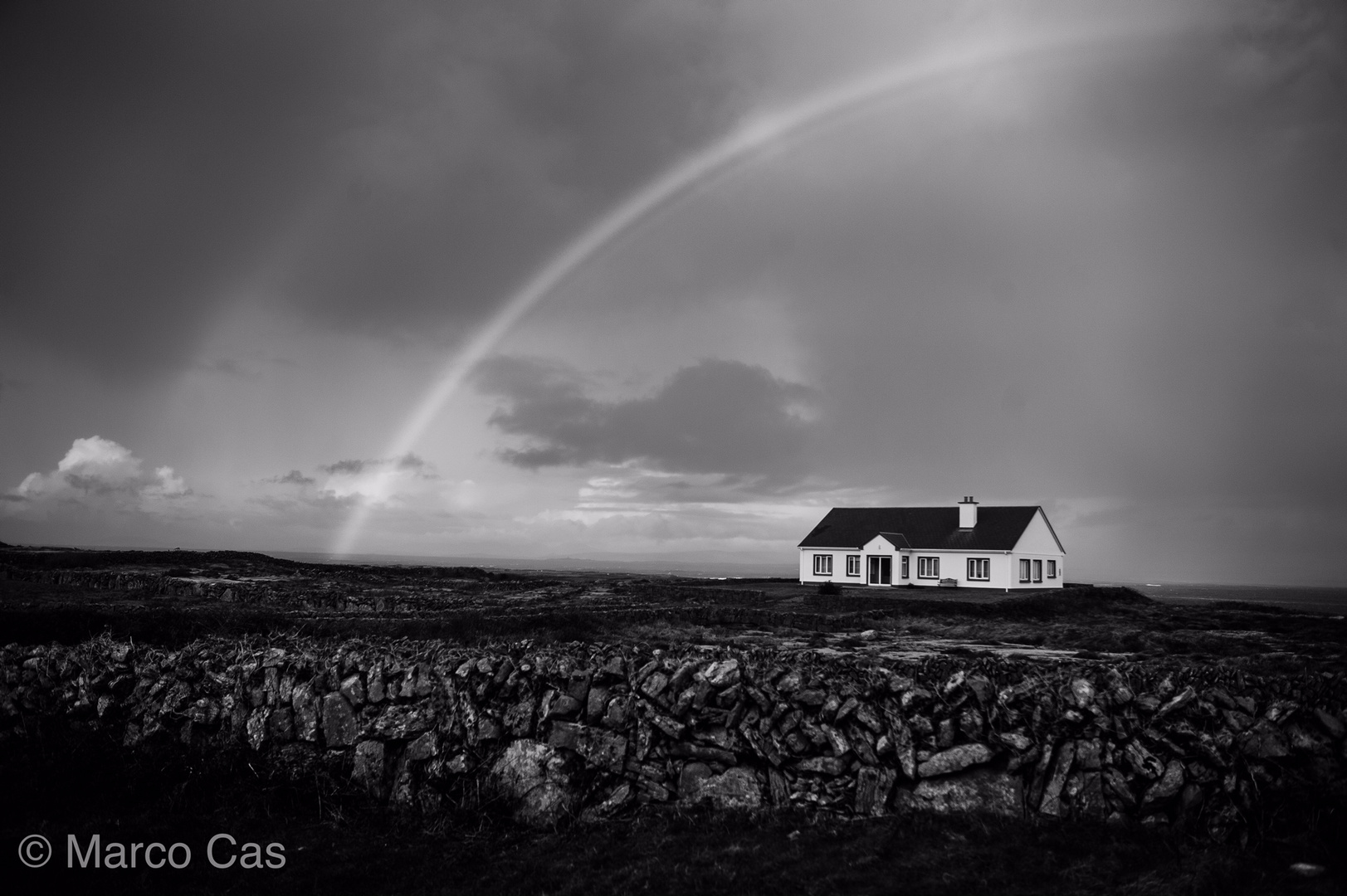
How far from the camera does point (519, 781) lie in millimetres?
10969

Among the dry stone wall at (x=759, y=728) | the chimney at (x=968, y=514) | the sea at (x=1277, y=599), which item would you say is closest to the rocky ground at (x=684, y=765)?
the dry stone wall at (x=759, y=728)

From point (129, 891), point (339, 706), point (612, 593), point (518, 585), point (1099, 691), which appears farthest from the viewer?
point (518, 585)

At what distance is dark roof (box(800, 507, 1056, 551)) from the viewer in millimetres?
61969

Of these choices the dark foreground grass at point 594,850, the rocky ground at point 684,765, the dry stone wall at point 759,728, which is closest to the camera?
the dark foreground grass at point 594,850

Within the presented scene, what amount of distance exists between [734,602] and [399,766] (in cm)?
3393

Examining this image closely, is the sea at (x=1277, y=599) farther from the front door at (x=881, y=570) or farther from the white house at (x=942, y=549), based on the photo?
the front door at (x=881, y=570)

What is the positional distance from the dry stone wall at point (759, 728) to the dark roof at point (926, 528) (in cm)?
5336

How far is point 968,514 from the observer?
64.7 meters

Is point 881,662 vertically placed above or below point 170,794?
above

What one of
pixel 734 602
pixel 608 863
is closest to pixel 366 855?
pixel 608 863

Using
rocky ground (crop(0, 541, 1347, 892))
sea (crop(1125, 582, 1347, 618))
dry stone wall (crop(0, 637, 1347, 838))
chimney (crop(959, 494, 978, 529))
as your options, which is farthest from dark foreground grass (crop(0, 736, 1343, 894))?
chimney (crop(959, 494, 978, 529))

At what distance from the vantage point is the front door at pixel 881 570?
63.5 metres

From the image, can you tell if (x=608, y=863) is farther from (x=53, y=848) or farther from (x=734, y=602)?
(x=734, y=602)

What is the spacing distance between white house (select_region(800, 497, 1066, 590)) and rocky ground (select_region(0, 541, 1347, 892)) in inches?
2040
